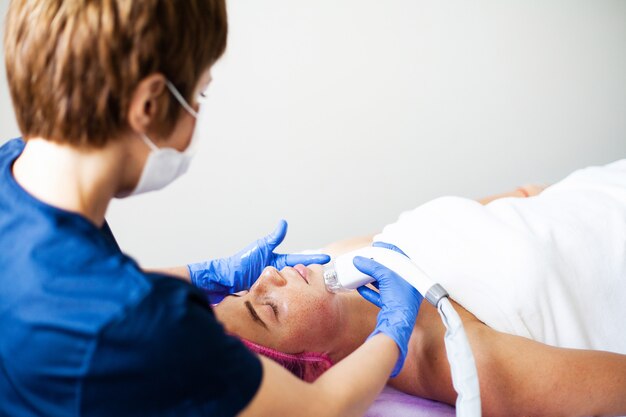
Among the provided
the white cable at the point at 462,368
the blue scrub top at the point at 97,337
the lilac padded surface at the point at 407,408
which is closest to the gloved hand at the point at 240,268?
the lilac padded surface at the point at 407,408

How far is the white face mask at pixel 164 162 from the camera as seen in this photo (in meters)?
0.82

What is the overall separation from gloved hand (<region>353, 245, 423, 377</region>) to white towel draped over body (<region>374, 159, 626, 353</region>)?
0.71 feet

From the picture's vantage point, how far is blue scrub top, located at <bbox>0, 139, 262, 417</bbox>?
0.70m

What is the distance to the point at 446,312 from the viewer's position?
107 centimetres

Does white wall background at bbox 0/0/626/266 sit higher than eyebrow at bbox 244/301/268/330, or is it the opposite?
white wall background at bbox 0/0/626/266

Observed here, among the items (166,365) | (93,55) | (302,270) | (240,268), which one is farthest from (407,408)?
(93,55)

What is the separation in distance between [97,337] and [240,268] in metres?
0.84

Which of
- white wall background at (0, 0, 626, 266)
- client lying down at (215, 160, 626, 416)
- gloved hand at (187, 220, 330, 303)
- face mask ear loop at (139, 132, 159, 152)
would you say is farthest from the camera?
white wall background at (0, 0, 626, 266)

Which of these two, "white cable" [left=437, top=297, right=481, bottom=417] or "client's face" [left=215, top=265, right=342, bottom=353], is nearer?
"white cable" [left=437, top=297, right=481, bottom=417]

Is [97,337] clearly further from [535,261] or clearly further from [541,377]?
[535,261]

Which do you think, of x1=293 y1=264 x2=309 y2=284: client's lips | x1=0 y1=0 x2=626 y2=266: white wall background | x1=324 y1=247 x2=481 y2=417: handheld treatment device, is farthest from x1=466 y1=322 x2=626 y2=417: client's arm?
x1=0 y1=0 x2=626 y2=266: white wall background

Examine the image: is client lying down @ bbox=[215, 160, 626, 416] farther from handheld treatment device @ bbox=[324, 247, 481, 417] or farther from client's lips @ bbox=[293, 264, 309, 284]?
handheld treatment device @ bbox=[324, 247, 481, 417]

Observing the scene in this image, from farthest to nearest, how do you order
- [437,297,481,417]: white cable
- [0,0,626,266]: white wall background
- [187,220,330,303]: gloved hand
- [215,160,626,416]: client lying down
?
1. [0,0,626,266]: white wall background
2. [187,220,330,303]: gloved hand
3. [215,160,626,416]: client lying down
4. [437,297,481,417]: white cable

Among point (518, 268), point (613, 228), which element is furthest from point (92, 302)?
point (613, 228)
